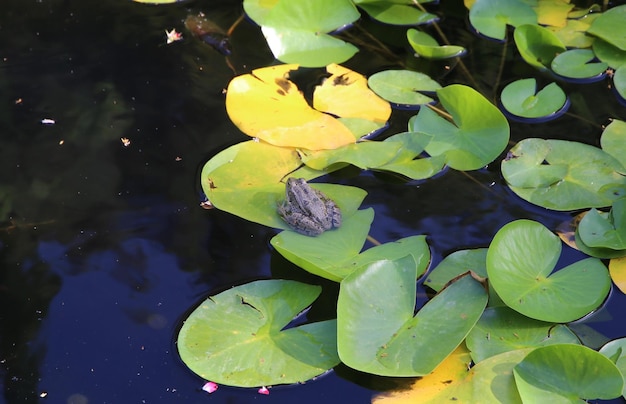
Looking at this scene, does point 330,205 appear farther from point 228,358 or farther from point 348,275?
point 228,358

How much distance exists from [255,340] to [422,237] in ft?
2.61

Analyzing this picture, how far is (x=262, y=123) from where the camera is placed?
11.2ft

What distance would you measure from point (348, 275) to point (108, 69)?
2.10 m

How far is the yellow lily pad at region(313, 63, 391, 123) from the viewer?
11.6ft

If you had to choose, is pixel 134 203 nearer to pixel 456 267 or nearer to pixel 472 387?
pixel 456 267

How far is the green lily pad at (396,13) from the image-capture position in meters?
4.20

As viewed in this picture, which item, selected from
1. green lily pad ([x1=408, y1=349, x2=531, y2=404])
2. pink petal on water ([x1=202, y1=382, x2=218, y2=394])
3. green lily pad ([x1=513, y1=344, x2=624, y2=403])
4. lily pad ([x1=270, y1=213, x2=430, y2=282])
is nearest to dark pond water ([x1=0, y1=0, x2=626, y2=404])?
pink petal on water ([x1=202, y1=382, x2=218, y2=394])

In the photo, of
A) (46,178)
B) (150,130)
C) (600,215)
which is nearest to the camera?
(600,215)

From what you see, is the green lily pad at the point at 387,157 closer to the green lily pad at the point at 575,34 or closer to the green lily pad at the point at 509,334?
the green lily pad at the point at 509,334

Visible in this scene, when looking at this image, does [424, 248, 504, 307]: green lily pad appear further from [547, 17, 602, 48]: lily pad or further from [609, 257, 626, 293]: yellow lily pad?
[547, 17, 602, 48]: lily pad

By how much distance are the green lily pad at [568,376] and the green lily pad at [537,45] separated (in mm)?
2033

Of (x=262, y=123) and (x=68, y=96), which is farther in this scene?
(x=68, y=96)

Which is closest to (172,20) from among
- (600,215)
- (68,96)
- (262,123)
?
(68,96)

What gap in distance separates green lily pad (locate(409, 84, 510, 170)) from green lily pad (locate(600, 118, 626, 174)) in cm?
49
